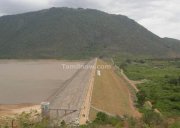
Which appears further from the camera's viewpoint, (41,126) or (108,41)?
(108,41)

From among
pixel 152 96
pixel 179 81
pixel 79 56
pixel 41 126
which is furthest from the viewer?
pixel 79 56

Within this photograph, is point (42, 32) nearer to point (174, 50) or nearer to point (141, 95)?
point (174, 50)

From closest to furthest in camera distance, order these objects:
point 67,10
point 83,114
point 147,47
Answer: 1. point 83,114
2. point 147,47
3. point 67,10

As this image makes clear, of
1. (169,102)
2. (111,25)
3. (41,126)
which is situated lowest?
(169,102)

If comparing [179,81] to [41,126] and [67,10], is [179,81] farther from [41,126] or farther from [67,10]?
[67,10]

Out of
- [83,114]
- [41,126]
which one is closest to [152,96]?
[83,114]

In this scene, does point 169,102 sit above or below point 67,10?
below

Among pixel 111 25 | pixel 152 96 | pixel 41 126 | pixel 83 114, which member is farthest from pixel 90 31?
pixel 41 126
